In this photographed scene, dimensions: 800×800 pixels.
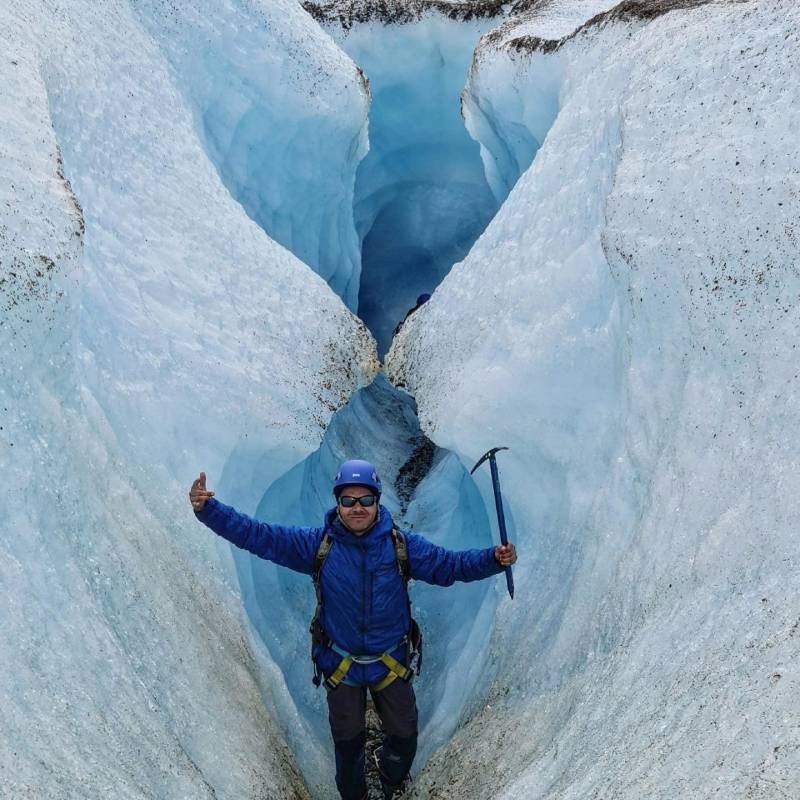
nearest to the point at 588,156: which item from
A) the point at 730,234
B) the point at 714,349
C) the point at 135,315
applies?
the point at 730,234

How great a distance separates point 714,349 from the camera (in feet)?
13.2

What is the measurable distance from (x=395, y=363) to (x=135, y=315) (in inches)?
87.5

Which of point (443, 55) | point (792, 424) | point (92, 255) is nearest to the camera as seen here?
point (792, 424)

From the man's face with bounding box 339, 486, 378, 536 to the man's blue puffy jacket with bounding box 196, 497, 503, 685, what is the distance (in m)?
0.06

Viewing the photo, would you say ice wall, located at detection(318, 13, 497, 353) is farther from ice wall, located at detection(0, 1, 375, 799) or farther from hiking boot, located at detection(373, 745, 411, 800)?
hiking boot, located at detection(373, 745, 411, 800)

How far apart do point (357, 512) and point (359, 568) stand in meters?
0.29

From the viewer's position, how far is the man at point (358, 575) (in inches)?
157

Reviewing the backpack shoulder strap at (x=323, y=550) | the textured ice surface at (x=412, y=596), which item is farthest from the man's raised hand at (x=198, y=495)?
the textured ice surface at (x=412, y=596)

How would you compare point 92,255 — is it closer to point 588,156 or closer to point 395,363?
point 395,363

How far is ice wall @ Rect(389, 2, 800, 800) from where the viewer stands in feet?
9.86

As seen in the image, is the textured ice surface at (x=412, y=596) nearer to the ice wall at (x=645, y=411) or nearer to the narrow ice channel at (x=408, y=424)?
the narrow ice channel at (x=408, y=424)

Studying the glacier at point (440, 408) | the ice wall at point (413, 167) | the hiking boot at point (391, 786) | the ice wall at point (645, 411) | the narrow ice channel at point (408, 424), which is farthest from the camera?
the ice wall at point (413, 167)

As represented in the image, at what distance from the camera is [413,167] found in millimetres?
11805

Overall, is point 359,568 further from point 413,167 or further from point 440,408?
point 413,167
